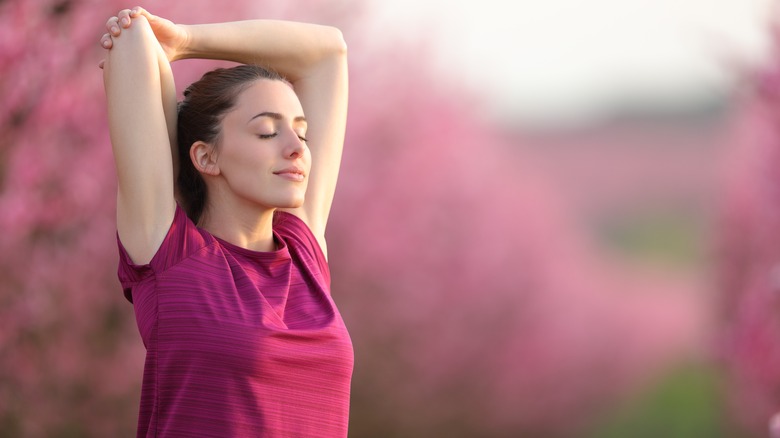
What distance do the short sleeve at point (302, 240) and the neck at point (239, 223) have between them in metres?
0.13

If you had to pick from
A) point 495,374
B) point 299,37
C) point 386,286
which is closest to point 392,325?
point 386,286

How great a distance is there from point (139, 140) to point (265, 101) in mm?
301

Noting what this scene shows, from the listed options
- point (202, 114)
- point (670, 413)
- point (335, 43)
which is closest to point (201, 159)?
point (202, 114)

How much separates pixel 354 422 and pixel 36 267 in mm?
6137

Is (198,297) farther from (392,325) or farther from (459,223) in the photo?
(459,223)

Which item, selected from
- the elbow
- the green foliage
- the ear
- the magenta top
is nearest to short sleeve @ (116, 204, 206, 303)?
the magenta top

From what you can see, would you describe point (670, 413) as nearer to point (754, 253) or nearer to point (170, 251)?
point (754, 253)

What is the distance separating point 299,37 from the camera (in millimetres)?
3336

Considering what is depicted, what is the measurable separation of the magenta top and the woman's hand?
0.39 m

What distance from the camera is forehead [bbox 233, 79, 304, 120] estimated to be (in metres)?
2.96

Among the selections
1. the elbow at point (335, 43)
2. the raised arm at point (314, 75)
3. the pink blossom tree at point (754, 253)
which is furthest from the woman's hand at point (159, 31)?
the pink blossom tree at point (754, 253)

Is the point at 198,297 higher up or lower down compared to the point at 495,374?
higher up

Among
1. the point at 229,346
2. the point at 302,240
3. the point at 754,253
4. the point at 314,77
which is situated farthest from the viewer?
the point at 754,253

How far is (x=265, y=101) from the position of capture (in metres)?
2.96
